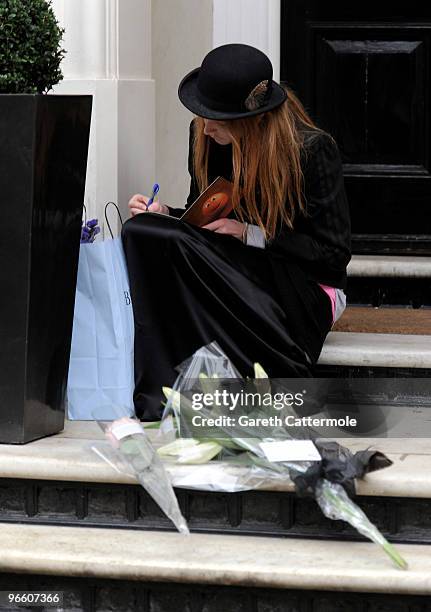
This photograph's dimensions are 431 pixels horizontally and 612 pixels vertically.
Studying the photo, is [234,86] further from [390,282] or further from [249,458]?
[390,282]

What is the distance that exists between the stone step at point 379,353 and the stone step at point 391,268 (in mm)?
542

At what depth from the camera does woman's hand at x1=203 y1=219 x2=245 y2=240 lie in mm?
3514

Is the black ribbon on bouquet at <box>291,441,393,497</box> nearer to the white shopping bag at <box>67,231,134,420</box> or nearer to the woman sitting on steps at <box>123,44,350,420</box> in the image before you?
the woman sitting on steps at <box>123,44,350,420</box>

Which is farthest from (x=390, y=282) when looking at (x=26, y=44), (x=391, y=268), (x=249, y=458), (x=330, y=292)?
(x=26, y=44)

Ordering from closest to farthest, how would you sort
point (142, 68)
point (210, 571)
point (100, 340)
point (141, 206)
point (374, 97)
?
point (210, 571), point (100, 340), point (141, 206), point (142, 68), point (374, 97)

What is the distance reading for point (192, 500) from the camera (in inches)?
119

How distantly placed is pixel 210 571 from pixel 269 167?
3.83ft

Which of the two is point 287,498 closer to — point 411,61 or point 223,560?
point 223,560

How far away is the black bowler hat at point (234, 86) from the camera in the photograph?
3.45 meters

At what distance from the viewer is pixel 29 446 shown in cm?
321

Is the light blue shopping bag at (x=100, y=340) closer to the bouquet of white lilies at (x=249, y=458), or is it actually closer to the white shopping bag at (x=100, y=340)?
the white shopping bag at (x=100, y=340)

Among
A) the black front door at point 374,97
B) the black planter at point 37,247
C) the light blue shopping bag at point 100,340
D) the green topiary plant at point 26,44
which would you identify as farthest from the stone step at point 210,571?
the black front door at point 374,97

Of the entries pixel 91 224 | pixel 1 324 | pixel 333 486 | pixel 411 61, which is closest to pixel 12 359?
pixel 1 324

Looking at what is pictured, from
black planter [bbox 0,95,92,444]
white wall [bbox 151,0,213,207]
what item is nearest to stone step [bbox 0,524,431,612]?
black planter [bbox 0,95,92,444]
